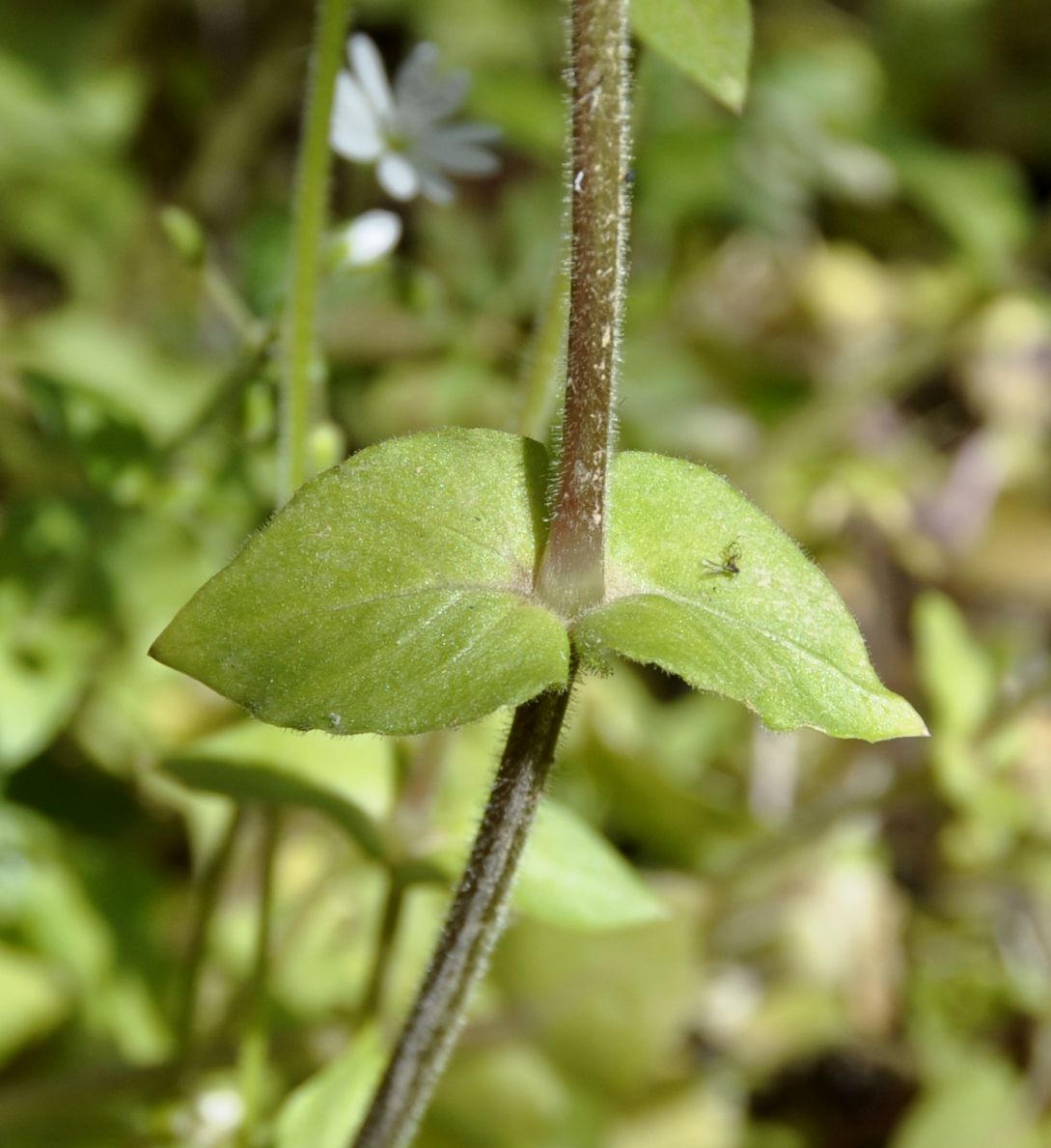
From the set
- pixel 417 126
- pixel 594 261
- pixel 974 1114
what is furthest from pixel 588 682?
pixel 594 261

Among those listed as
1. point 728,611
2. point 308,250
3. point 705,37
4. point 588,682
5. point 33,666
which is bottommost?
point 588,682

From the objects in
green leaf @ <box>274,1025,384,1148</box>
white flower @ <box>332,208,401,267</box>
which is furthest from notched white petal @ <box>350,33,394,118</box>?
green leaf @ <box>274,1025,384,1148</box>

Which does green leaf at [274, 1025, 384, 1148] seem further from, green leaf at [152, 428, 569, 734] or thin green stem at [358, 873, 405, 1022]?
green leaf at [152, 428, 569, 734]

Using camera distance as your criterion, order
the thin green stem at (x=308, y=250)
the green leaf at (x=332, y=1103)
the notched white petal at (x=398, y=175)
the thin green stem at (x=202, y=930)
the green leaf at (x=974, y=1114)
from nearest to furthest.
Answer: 1. the thin green stem at (x=308, y=250)
2. the green leaf at (x=332, y=1103)
3. the notched white petal at (x=398, y=175)
4. the thin green stem at (x=202, y=930)
5. the green leaf at (x=974, y=1114)

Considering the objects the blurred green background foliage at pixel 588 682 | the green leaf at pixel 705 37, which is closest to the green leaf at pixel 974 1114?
the blurred green background foliage at pixel 588 682

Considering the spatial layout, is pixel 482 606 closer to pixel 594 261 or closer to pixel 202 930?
pixel 594 261

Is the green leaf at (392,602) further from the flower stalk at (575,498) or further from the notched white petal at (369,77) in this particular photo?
the notched white petal at (369,77)

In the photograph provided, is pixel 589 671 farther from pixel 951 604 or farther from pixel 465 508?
pixel 951 604
